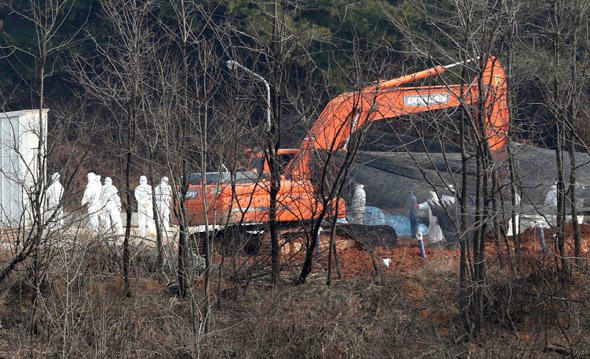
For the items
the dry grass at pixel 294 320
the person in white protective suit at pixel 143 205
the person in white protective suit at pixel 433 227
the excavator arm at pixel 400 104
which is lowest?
→ the dry grass at pixel 294 320

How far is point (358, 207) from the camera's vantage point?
10320 mm

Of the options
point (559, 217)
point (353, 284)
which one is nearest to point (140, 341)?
point (353, 284)

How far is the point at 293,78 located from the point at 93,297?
607 inches

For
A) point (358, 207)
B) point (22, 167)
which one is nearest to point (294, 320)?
point (358, 207)

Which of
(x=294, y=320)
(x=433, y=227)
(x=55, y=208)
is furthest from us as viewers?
(x=433, y=227)

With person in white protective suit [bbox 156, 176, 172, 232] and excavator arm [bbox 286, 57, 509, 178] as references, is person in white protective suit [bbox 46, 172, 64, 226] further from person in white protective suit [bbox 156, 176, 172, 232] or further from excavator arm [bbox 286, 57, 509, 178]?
excavator arm [bbox 286, 57, 509, 178]

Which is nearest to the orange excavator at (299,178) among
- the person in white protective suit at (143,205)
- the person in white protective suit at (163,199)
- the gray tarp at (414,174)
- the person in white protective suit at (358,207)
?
the person in white protective suit at (358,207)

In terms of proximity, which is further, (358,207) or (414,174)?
(414,174)

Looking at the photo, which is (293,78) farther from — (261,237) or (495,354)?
(495,354)

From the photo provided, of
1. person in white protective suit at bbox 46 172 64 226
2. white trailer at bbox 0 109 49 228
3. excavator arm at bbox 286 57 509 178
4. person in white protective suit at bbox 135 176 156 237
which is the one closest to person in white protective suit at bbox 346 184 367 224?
excavator arm at bbox 286 57 509 178

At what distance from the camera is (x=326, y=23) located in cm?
2258

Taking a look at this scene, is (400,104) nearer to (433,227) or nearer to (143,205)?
(433,227)

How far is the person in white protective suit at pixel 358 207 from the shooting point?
10.2 m

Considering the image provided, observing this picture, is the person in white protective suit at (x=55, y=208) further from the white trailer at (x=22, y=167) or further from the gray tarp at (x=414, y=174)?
the gray tarp at (x=414, y=174)
